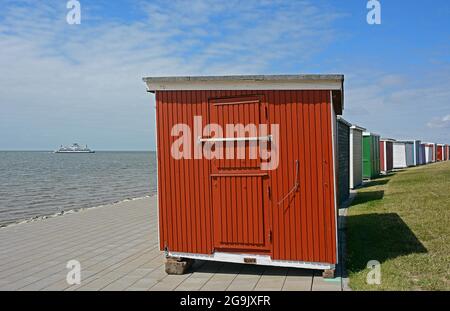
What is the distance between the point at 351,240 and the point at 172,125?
4.36 meters

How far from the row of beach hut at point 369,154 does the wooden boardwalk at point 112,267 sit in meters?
7.47

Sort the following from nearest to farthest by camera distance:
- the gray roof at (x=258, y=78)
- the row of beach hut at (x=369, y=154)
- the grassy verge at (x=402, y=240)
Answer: the grassy verge at (x=402, y=240), the gray roof at (x=258, y=78), the row of beach hut at (x=369, y=154)

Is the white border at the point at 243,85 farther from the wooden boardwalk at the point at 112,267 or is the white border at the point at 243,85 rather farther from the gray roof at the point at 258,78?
the wooden boardwalk at the point at 112,267

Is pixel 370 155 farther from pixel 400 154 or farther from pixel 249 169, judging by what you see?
pixel 249 169

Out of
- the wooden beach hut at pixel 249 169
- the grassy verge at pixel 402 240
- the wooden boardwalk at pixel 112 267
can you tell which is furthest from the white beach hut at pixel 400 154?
the wooden beach hut at pixel 249 169

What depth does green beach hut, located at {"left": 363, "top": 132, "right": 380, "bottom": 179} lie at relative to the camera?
24.5 metres

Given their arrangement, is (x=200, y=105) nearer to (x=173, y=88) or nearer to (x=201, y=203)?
(x=173, y=88)

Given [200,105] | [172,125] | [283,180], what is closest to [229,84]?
[200,105]

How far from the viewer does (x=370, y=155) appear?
25.0 m

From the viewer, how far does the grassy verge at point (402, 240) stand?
21.1 feet

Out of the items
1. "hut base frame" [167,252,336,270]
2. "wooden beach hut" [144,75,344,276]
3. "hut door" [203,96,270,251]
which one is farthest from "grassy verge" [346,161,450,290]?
"hut door" [203,96,270,251]

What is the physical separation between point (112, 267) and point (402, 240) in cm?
540

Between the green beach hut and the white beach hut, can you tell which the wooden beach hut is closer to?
the green beach hut
